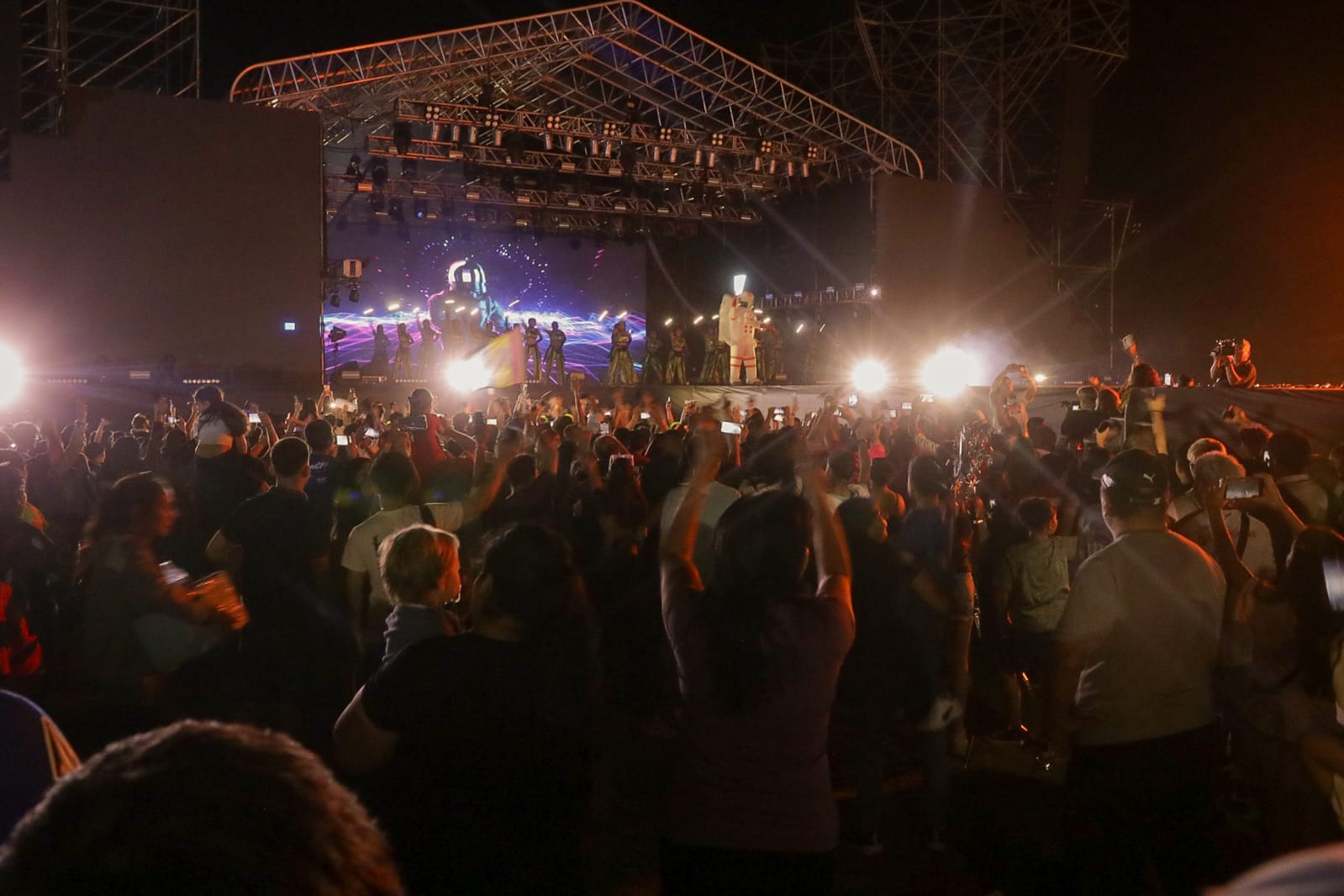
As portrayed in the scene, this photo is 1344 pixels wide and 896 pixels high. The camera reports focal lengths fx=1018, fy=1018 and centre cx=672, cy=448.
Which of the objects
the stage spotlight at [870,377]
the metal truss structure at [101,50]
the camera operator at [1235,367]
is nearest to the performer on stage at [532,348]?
the stage spotlight at [870,377]

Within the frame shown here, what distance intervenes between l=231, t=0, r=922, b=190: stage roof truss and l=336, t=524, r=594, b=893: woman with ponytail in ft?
54.5

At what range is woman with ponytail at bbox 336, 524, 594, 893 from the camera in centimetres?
193

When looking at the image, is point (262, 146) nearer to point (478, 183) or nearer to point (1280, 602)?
point (478, 183)

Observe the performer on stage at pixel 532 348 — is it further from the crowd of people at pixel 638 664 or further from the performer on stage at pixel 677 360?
the crowd of people at pixel 638 664

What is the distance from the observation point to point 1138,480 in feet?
8.64

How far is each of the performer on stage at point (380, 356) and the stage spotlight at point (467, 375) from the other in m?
2.69

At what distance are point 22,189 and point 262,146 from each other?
352 centimetres

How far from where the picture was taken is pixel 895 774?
4707 millimetres

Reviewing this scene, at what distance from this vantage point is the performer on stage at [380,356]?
2023cm

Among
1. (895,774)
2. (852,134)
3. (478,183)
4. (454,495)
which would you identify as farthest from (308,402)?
(852,134)

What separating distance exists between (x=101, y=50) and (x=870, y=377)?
13188mm

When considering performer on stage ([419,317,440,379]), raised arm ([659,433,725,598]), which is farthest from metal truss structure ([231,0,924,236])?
raised arm ([659,433,725,598])

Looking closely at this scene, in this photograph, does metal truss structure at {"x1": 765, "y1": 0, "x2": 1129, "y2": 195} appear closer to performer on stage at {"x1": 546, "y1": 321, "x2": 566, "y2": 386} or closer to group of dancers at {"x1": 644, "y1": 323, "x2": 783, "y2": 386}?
group of dancers at {"x1": 644, "y1": 323, "x2": 783, "y2": 386}

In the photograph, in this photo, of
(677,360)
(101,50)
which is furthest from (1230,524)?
(101,50)
